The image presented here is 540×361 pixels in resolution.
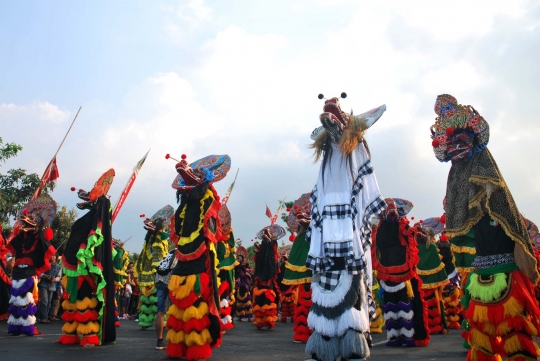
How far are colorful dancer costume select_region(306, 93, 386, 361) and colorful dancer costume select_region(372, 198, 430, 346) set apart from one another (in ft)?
13.6

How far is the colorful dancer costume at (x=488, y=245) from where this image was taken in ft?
16.0

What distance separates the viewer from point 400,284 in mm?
8852

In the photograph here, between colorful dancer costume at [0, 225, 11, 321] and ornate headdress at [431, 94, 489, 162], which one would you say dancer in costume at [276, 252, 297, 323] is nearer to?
colorful dancer costume at [0, 225, 11, 321]

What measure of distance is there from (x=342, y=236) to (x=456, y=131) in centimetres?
215

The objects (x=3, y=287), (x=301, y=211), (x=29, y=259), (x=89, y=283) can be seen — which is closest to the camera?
(x=89, y=283)

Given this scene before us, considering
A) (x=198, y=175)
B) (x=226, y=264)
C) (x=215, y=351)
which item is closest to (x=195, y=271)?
(x=198, y=175)

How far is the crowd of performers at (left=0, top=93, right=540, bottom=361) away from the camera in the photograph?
4.66 m

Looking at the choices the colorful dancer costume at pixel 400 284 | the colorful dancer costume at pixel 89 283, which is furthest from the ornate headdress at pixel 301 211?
the colorful dancer costume at pixel 89 283

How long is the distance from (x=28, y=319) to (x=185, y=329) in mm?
5002

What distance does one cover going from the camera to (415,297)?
29.5ft

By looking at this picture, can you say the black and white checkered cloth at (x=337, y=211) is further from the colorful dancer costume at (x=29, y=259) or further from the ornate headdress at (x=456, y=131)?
the colorful dancer costume at (x=29, y=259)

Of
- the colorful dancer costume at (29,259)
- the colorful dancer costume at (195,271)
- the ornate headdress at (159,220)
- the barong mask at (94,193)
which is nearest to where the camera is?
the colorful dancer costume at (195,271)

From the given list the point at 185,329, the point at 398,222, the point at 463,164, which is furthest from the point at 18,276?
the point at 463,164

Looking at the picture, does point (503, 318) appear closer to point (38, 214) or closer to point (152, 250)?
point (152, 250)
